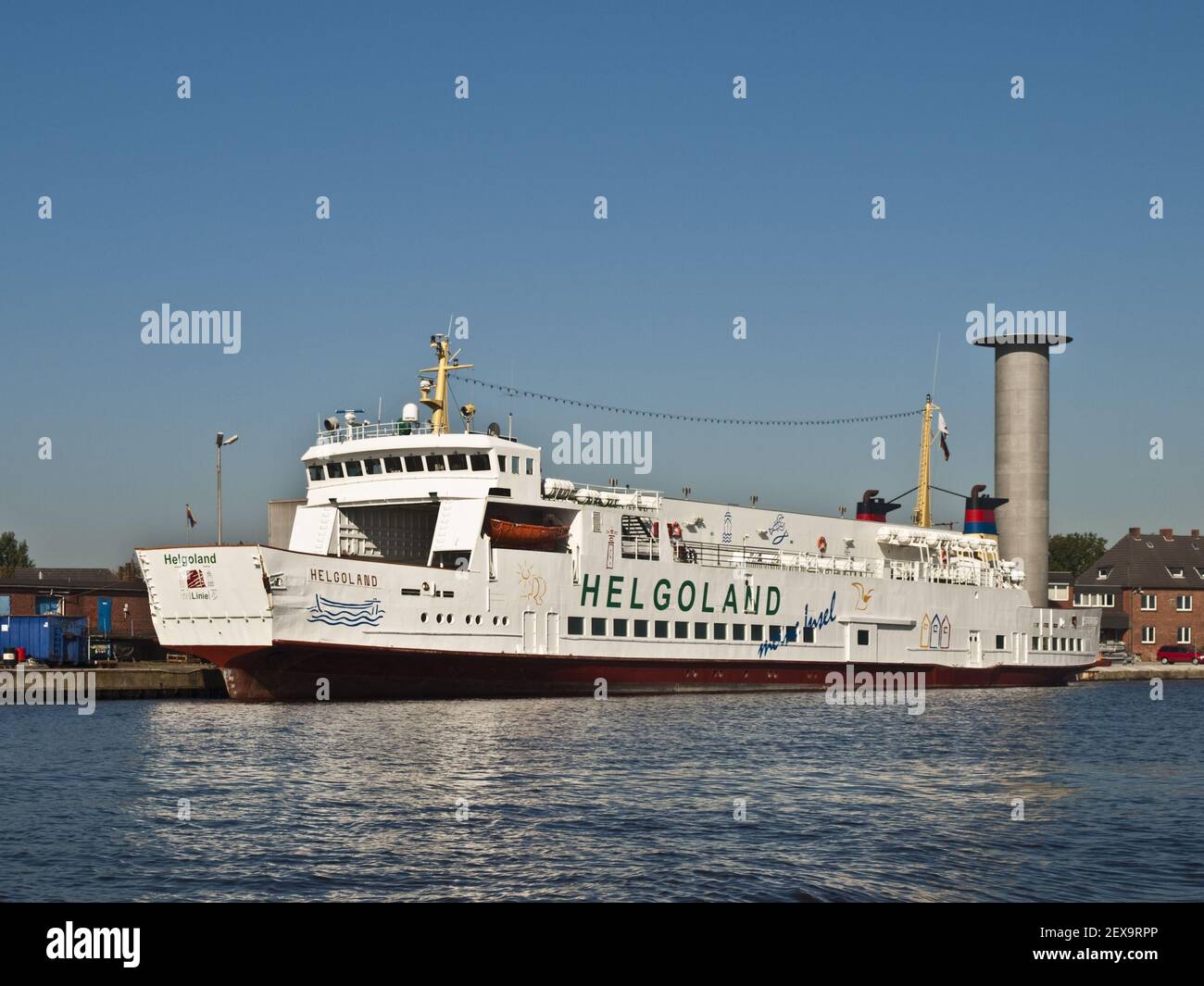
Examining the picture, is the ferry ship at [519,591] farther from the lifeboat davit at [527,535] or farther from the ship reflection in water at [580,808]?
the ship reflection in water at [580,808]

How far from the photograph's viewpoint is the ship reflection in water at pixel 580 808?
54.0 feet

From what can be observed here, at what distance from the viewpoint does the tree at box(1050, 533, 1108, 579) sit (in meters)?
132

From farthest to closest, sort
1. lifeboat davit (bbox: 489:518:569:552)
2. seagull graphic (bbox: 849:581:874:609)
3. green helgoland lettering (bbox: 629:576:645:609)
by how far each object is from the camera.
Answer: seagull graphic (bbox: 849:581:874:609) → green helgoland lettering (bbox: 629:576:645:609) → lifeboat davit (bbox: 489:518:569:552)

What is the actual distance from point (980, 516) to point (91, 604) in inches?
1769

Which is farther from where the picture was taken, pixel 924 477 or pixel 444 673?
pixel 924 477

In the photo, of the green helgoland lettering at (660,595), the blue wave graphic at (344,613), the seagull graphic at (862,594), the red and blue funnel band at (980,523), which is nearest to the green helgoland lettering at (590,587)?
the green helgoland lettering at (660,595)

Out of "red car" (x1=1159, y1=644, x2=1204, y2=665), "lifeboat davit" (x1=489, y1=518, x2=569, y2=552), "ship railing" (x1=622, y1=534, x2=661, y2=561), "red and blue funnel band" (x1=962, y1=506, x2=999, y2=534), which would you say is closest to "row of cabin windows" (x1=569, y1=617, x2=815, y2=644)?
"ship railing" (x1=622, y1=534, x2=661, y2=561)

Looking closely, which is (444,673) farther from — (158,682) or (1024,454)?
(1024,454)

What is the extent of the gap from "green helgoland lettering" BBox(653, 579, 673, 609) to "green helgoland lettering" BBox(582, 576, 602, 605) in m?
2.88

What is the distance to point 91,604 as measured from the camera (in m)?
62.8

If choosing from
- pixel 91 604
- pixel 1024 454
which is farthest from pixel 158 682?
pixel 1024 454

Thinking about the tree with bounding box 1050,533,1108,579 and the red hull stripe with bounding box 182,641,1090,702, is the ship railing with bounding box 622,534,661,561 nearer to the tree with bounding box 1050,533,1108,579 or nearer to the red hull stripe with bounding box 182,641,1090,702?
the red hull stripe with bounding box 182,641,1090,702
